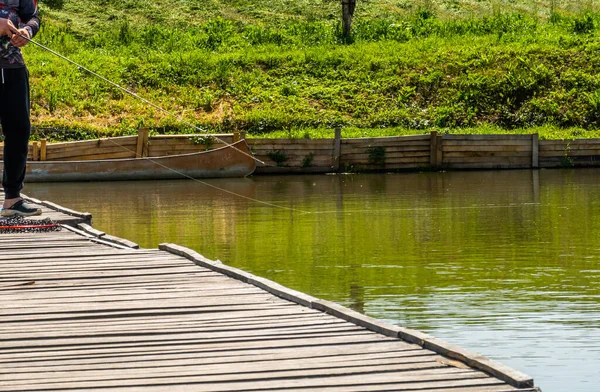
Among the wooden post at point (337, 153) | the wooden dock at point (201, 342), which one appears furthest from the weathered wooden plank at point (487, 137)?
the wooden dock at point (201, 342)

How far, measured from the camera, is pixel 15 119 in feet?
33.7

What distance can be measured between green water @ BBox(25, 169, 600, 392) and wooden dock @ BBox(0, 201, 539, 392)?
1.46 m

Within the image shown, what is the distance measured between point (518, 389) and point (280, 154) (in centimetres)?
2296

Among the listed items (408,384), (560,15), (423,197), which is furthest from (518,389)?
(560,15)

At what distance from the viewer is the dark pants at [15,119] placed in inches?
401

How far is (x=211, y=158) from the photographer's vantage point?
2709cm

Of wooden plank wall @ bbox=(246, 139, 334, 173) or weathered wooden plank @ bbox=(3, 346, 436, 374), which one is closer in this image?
weathered wooden plank @ bbox=(3, 346, 436, 374)

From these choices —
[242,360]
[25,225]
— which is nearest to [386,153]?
[25,225]

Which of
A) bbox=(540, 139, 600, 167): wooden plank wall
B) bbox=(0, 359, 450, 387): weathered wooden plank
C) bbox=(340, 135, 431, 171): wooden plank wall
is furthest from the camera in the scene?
bbox=(540, 139, 600, 167): wooden plank wall

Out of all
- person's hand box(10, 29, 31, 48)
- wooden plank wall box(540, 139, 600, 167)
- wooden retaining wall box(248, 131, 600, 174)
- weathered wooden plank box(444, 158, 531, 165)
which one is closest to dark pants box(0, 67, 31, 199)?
person's hand box(10, 29, 31, 48)

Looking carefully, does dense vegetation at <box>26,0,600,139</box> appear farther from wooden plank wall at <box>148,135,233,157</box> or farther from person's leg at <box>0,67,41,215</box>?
person's leg at <box>0,67,41,215</box>

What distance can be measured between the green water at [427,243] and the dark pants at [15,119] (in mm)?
2617

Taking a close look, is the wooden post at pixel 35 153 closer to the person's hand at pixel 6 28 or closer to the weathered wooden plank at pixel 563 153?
the weathered wooden plank at pixel 563 153

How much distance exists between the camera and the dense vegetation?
31.4 meters
